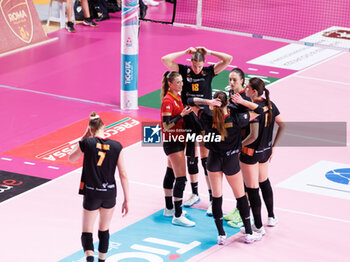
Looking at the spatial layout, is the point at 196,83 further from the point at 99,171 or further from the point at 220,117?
the point at 99,171

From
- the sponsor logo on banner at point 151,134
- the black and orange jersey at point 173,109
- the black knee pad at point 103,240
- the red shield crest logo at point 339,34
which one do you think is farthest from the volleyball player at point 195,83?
the red shield crest logo at point 339,34

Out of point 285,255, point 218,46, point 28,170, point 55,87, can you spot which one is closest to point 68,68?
point 55,87

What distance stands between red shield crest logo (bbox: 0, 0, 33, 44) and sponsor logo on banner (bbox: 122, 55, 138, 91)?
486cm

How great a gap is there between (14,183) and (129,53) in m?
4.27

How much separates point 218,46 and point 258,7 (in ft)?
15.3

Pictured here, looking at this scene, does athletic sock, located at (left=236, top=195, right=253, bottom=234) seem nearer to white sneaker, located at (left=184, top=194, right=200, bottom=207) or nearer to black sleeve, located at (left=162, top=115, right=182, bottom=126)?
black sleeve, located at (left=162, top=115, right=182, bottom=126)

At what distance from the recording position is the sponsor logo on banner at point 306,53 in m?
18.5

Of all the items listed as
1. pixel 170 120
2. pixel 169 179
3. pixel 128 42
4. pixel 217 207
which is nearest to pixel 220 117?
pixel 170 120

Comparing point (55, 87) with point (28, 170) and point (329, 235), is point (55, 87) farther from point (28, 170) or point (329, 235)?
point (329, 235)

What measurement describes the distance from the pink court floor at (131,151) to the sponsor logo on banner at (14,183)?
0.02 m

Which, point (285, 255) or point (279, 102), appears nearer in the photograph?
point (285, 255)

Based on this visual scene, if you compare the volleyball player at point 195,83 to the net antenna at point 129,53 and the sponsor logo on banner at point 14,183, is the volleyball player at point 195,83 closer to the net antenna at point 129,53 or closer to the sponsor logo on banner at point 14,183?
the sponsor logo on banner at point 14,183

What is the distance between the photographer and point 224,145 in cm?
921

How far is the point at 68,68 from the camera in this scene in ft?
57.8
